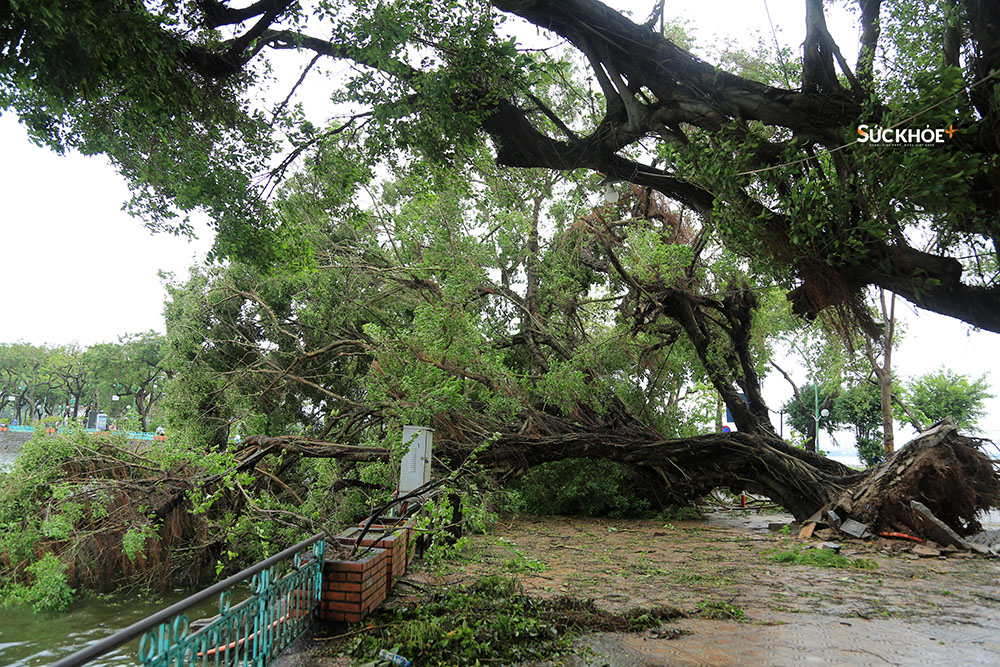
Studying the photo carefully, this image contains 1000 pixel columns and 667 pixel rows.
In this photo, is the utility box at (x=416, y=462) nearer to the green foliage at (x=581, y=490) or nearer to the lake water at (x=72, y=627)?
the lake water at (x=72, y=627)

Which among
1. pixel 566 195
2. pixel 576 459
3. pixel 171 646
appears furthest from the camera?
pixel 566 195

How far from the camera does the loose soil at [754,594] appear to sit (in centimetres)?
438

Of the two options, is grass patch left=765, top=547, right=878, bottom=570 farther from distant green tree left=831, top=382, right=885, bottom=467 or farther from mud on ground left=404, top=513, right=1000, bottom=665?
distant green tree left=831, top=382, right=885, bottom=467

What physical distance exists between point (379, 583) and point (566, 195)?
11.6 meters

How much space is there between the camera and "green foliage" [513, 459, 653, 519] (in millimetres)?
13938

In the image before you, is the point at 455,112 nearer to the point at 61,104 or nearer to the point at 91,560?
the point at 61,104

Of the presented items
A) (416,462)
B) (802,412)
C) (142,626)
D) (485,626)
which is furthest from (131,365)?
(802,412)

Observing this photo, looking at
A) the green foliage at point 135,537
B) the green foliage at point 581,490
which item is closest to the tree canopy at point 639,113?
the green foliage at point 135,537

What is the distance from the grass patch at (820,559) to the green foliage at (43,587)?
10.4 metres

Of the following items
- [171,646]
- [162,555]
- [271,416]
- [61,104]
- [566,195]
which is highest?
[566,195]

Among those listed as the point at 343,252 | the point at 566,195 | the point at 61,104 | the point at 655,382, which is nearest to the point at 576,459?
the point at 655,382

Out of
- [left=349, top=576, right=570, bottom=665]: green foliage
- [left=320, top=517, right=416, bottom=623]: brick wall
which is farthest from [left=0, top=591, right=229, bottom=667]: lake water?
[left=349, top=576, right=570, bottom=665]: green foliage

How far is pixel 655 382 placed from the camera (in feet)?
50.1

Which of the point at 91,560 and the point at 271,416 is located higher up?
the point at 271,416
